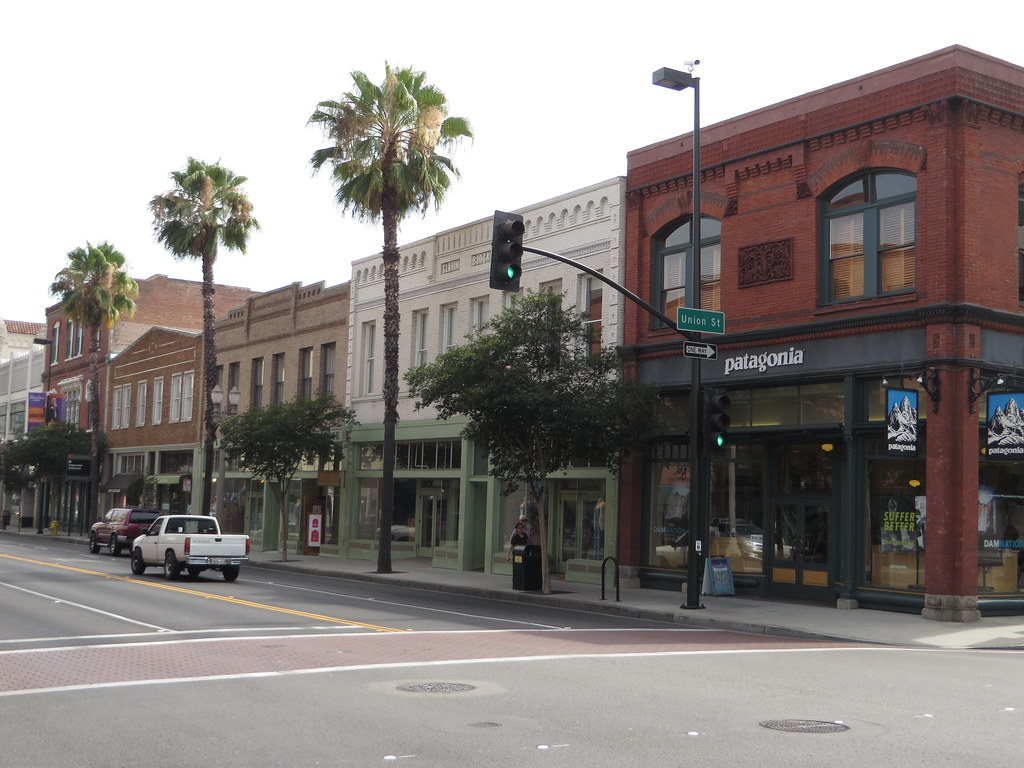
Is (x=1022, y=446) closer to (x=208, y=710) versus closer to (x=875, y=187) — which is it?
(x=875, y=187)

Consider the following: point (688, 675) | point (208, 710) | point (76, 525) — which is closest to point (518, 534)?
point (688, 675)

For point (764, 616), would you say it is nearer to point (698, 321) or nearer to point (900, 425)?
point (900, 425)

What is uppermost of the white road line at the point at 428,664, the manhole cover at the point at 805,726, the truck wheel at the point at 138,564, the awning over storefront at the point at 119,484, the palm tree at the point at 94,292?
the palm tree at the point at 94,292

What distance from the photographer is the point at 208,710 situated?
385 inches

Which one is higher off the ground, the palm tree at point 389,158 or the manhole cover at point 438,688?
the palm tree at point 389,158

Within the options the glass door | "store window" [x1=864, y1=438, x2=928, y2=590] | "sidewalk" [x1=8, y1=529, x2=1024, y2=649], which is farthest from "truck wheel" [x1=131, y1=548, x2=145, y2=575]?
"store window" [x1=864, y1=438, x2=928, y2=590]

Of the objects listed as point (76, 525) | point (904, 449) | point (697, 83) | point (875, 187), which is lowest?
point (76, 525)

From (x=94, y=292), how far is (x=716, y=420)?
1657 inches

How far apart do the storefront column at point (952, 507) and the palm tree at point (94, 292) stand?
44.1 m

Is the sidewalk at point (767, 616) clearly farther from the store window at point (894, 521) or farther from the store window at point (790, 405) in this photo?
the store window at point (790, 405)

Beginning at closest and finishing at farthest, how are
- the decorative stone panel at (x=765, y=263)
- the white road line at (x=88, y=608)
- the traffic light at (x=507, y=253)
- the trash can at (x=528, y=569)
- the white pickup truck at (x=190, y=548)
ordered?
the white road line at (x=88, y=608) → the traffic light at (x=507, y=253) → the decorative stone panel at (x=765, y=263) → the trash can at (x=528, y=569) → the white pickup truck at (x=190, y=548)

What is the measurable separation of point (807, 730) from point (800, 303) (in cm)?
1465

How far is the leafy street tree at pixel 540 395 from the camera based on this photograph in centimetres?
2288

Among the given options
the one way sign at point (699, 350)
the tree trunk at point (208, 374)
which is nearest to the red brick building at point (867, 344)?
the one way sign at point (699, 350)
